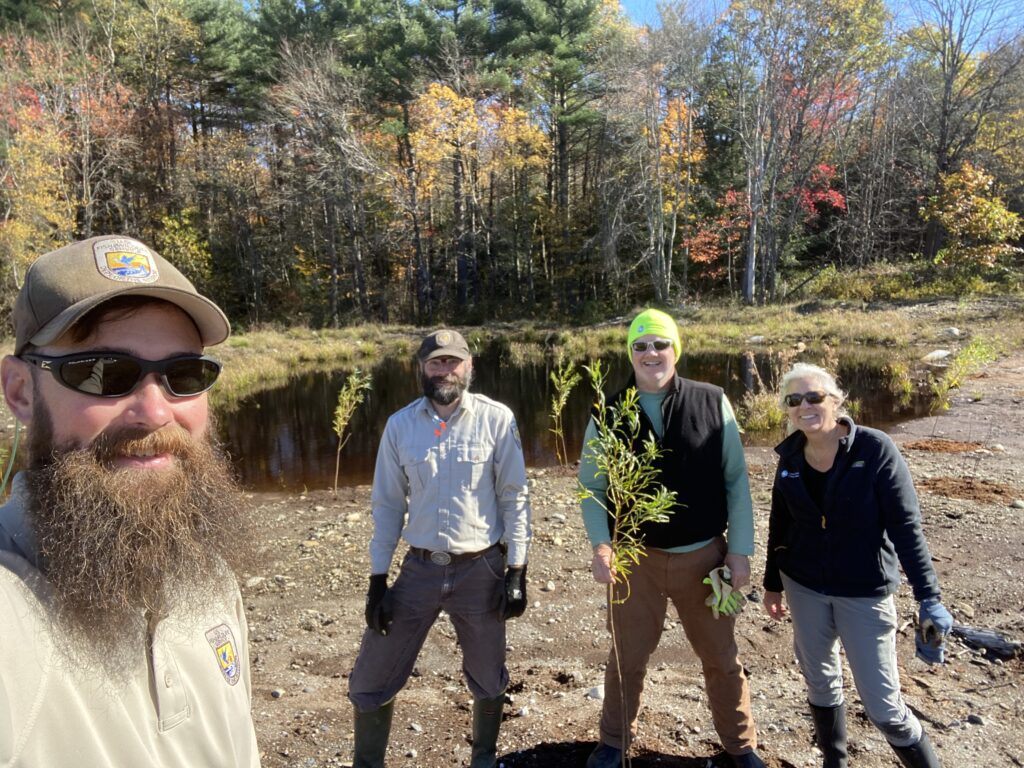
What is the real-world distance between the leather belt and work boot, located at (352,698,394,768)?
26.6 inches

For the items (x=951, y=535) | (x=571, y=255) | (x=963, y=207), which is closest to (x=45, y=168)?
(x=571, y=255)

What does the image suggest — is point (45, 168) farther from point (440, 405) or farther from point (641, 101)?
point (440, 405)

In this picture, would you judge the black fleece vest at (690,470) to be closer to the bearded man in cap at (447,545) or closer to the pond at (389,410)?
the bearded man in cap at (447,545)

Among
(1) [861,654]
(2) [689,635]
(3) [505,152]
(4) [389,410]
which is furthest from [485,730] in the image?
(3) [505,152]

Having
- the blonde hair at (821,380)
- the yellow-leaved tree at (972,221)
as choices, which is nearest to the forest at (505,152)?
the yellow-leaved tree at (972,221)

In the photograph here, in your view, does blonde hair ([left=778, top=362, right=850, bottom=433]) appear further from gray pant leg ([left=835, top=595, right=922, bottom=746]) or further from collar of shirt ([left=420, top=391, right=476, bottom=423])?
collar of shirt ([left=420, top=391, right=476, bottom=423])

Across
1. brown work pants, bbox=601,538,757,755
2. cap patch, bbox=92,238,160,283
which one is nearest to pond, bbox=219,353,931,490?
brown work pants, bbox=601,538,757,755

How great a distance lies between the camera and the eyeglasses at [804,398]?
298 cm

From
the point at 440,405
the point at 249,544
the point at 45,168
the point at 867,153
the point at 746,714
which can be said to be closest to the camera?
the point at 249,544

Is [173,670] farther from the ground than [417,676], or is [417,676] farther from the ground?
[173,670]

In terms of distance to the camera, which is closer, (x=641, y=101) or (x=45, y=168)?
(x=45, y=168)

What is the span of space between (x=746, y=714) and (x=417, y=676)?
2.08 meters

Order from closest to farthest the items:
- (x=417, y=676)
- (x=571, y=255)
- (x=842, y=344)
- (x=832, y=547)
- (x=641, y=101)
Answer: (x=832, y=547), (x=417, y=676), (x=842, y=344), (x=641, y=101), (x=571, y=255)

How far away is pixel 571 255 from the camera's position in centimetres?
3341
